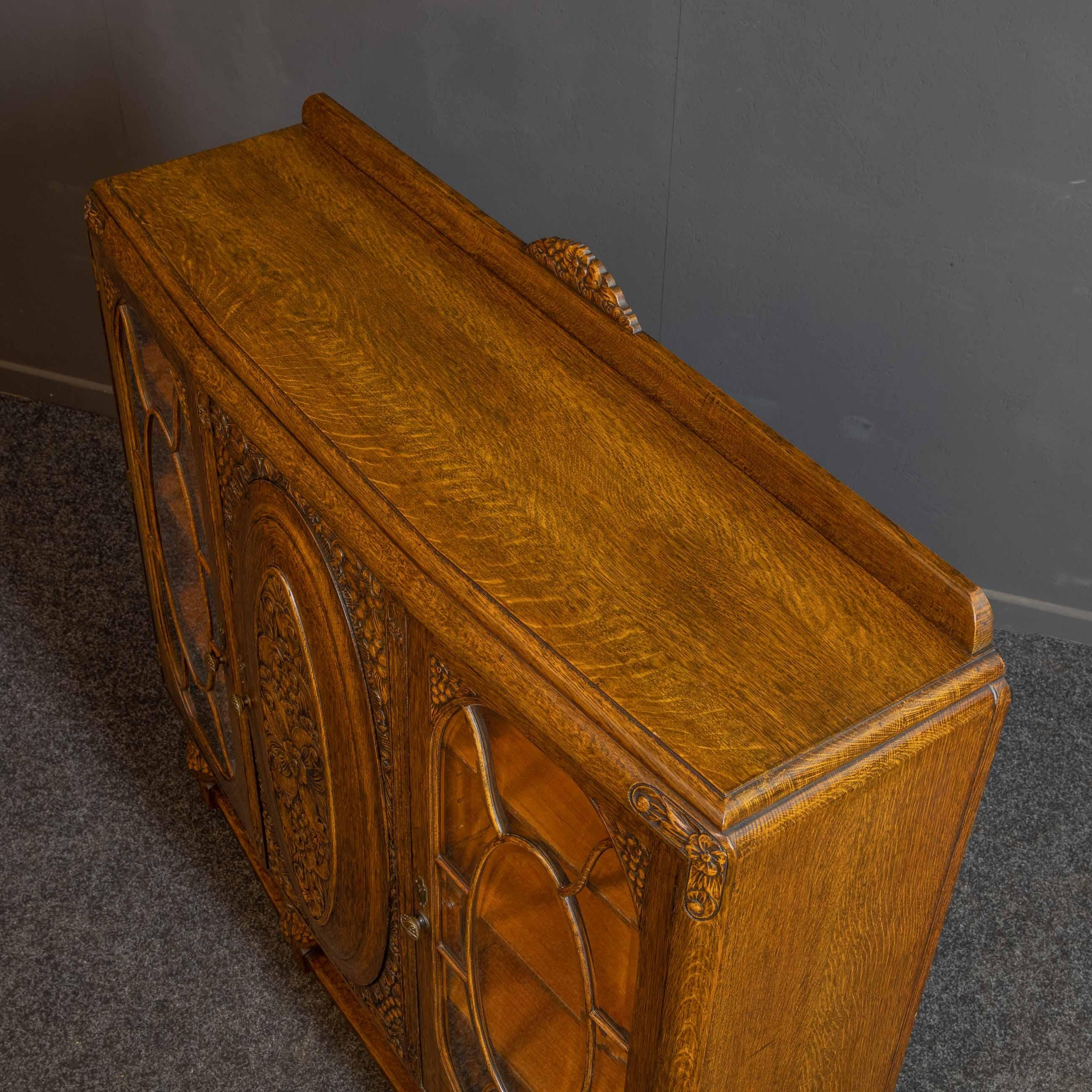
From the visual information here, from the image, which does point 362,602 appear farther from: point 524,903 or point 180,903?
point 180,903

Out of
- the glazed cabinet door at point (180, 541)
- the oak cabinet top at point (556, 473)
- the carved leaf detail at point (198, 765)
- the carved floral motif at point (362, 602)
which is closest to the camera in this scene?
the oak cabinet top at point (556, 473)

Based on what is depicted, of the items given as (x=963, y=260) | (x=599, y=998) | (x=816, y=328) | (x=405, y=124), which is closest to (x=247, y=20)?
(x=405, y=124)

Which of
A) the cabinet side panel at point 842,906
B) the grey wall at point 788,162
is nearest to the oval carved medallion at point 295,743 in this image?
the cabinet side panel at point 842,906

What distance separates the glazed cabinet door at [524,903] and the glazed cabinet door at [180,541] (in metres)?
0.55

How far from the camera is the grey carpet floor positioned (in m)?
2.05

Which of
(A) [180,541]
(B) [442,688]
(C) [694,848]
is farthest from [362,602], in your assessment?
(A) [180,541]

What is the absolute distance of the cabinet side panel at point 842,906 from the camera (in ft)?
3.60

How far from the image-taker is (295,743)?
1.74 m

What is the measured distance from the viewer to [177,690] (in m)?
2.27

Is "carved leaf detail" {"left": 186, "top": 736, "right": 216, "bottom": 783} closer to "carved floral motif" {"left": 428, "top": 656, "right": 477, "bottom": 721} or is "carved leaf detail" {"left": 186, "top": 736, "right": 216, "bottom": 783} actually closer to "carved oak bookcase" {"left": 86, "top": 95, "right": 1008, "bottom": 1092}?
"carved oak bookcase" {"left": 86, "top": 95, "right": 1008, "bottom": 1092}

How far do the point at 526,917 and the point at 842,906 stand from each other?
0.33 metres

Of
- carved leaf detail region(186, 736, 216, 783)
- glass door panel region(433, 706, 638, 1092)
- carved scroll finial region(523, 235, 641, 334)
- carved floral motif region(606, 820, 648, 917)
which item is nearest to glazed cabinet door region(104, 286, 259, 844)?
carved leaf detail region(186, 736, 216, 783)

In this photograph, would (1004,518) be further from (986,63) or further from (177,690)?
(177,690)

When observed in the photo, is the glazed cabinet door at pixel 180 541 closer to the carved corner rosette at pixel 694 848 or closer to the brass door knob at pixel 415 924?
the brass door knob at pixel 415 924
